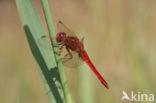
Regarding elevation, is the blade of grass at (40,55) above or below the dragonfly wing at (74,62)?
above

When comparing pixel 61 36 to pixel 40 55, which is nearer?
pixel 40 55

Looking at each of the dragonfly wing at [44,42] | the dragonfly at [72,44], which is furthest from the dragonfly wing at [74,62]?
the dragonfly wing at [44,42]

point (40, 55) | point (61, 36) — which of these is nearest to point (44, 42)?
point (40, 55)

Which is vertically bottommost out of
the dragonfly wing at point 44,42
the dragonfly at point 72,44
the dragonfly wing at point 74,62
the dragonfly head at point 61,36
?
the dragonfly wing at point 74,62

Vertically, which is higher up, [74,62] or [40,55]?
[40,55]

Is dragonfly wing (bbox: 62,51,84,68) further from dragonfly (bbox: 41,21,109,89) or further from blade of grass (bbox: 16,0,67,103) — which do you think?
blade of grass (bbox: 16,0,67,103)

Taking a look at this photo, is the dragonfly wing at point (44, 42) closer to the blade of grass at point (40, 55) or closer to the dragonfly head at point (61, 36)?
the blade of grass at point (40, 55)

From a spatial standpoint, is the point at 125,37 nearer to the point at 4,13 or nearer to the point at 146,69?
the point at 146,69

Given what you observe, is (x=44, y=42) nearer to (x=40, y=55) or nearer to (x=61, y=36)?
(x=40, y=55)

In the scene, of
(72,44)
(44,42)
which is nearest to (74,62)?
(72,44)
